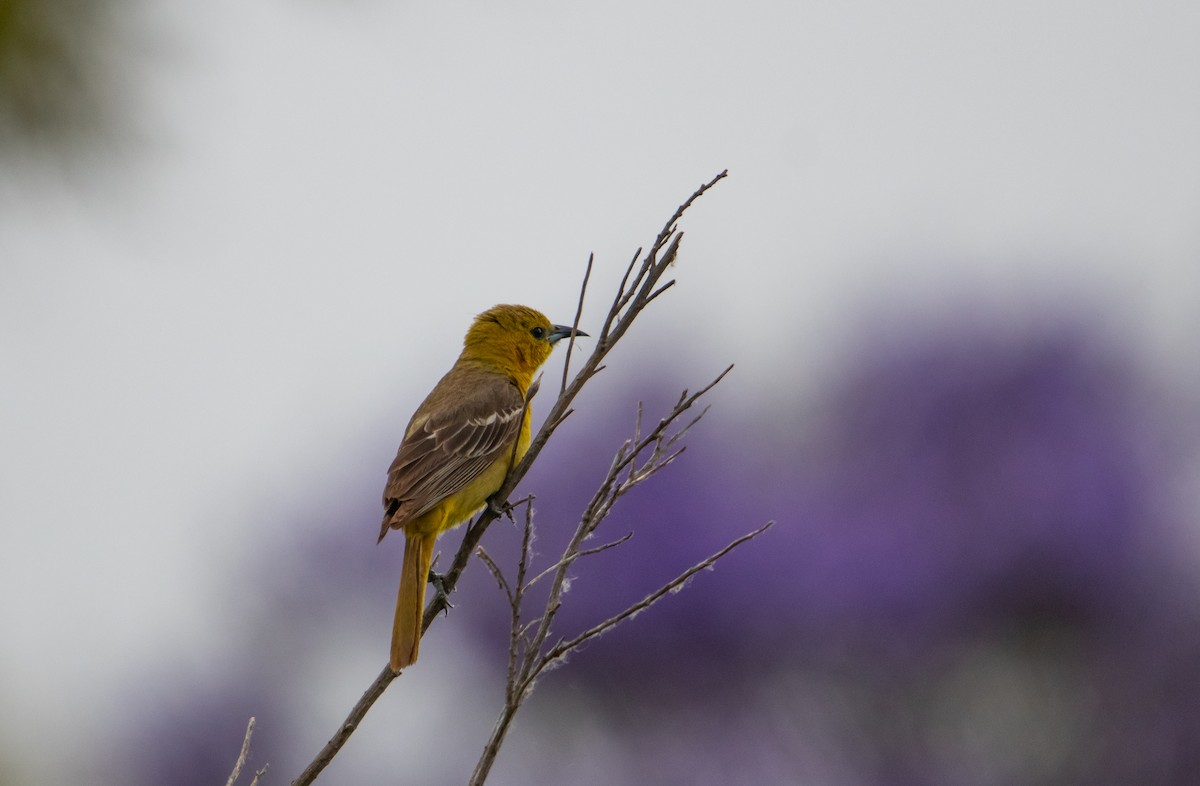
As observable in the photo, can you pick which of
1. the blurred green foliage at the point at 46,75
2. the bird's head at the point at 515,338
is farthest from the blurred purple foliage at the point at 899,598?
the blurred green foliage at the point at 46,75

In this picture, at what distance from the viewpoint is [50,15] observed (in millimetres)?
3438

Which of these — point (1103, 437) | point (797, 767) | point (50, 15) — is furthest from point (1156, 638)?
point (50, 15)

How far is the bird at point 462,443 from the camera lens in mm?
3525

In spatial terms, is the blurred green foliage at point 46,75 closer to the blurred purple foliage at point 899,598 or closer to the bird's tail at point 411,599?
the bird's tail at point 411,599

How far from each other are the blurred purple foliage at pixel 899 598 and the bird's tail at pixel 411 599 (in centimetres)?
182

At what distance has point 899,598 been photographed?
212 inches

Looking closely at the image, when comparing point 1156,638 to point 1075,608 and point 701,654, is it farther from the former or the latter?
point 701,654

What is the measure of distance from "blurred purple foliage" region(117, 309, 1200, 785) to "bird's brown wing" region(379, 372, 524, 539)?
1.45 meters

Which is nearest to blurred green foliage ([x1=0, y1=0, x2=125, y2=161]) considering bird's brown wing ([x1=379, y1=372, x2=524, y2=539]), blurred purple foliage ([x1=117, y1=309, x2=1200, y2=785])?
bird's brown wing ([x1=379, y1=372, x2=524, y2=539])

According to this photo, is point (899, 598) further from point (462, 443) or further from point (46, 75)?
point (46, 75)

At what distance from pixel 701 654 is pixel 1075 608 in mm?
1514

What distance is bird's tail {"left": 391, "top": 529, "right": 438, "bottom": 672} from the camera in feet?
9.66

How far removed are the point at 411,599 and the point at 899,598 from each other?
8.89 feet

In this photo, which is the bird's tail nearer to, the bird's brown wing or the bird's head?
the bird's brown wing
